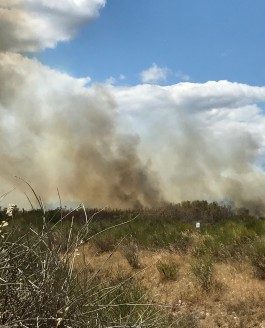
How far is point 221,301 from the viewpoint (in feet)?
31.6

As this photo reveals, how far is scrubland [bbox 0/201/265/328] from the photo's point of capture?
4.04 m

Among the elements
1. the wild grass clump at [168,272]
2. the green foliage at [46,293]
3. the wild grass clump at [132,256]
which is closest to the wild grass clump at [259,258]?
the wild grass clump at [168,272]

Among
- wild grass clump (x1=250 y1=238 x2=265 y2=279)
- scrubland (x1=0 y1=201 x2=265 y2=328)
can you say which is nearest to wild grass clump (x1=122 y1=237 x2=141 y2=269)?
scrubland (x1=0 y1=201 x2=265 y2=328)

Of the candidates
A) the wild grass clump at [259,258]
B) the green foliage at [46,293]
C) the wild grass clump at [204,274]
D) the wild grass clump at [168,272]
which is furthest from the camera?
the wild grass clump at [168,272]

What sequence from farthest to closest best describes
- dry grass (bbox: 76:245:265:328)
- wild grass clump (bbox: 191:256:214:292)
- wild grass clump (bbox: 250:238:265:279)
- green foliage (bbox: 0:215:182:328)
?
wild grass clump (bbox: 250:238:265:279)
wild grass clump (bbox: 191:256:214:292)
dry grass (bbox: 76:245:265:328)
green foliage (bbox: 0:215:182:328)

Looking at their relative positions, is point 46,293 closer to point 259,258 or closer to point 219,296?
point 219,296

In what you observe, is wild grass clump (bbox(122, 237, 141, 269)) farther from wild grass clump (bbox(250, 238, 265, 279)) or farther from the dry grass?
wild grass clump (bbox(250, 238, 265, 279))

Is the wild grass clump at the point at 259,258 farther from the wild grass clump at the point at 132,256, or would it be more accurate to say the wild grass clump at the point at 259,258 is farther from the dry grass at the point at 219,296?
the wild grass clump at the point at 132,256

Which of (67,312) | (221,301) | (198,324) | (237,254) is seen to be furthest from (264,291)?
(67,312)

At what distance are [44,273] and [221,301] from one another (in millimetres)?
6299

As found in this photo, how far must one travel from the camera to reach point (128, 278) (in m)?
4.20

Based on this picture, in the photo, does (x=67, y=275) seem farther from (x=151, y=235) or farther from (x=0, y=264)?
(x=151, y=235)

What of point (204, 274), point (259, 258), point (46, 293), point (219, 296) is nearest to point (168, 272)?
point (204, 274)

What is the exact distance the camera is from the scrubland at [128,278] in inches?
159
